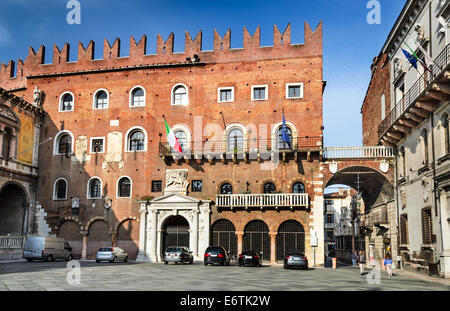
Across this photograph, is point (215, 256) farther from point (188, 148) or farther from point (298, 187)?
point (188, 148)

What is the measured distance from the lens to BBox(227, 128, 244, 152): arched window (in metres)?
34.0

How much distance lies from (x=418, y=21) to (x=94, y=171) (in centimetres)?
2504

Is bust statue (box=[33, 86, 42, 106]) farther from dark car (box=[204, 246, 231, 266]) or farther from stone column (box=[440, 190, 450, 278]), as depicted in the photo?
stone column (box=[440, 190, 450, 278])

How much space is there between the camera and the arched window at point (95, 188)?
3581 cm

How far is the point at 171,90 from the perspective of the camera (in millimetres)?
35969

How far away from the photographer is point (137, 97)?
121ft

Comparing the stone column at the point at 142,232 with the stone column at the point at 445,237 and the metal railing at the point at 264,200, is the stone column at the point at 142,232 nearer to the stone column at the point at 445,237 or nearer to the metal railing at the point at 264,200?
the metal railing at the point at 264,200

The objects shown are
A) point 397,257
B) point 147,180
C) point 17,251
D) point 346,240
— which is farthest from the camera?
point 346,240

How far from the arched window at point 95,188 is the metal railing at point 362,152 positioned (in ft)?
57.0

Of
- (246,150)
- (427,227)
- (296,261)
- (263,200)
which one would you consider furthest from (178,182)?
(427,227)

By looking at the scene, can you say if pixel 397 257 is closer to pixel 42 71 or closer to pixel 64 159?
pixel 64 159

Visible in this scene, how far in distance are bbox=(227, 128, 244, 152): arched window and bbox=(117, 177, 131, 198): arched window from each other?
8254mm

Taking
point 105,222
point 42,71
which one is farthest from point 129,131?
point 42,71

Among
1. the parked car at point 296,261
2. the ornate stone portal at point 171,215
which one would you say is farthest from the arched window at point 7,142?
the parked car at point 296,261
